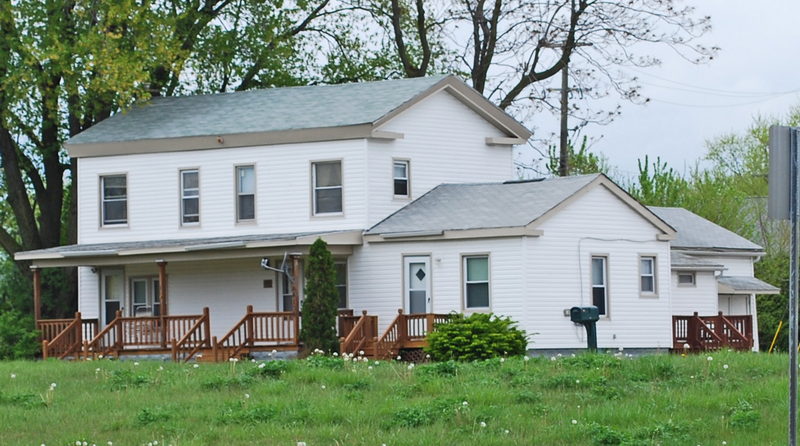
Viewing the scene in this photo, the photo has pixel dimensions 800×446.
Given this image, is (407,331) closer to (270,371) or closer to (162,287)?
A: (162,287)

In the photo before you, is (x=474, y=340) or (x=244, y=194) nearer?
(x=474, y=340)

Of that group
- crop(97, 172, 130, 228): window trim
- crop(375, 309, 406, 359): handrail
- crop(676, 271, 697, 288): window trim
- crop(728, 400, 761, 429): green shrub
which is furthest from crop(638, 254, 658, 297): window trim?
crop(728, 400, 761, 429): green shrub

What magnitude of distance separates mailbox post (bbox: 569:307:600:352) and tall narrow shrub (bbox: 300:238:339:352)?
592 centimetres

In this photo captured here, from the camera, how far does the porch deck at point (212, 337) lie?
33.1 metres

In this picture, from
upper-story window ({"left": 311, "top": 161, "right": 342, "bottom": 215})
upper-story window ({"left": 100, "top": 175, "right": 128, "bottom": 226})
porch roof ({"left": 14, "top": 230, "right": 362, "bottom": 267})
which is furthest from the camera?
upper-story window ({"left": 100, "top": 175, "right": 128, "bottom": 226})

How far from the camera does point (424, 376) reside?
856 inches

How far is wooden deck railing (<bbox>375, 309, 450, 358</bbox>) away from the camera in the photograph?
32625 millimetres

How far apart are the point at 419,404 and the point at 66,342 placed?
20023 mm

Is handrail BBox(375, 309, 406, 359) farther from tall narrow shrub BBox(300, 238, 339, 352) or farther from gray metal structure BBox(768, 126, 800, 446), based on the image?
Answer: gray metal structure BBox(768, 126, 800, 446)

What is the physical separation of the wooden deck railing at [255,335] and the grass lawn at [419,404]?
9.47m

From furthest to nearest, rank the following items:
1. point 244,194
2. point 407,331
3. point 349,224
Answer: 1. point 244,194
2. point 349,224
3. point 407,331

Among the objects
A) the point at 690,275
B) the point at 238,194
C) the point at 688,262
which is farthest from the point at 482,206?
the point at 690,275

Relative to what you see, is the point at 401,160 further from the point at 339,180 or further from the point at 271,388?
the point at 271,388

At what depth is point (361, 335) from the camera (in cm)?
3312
